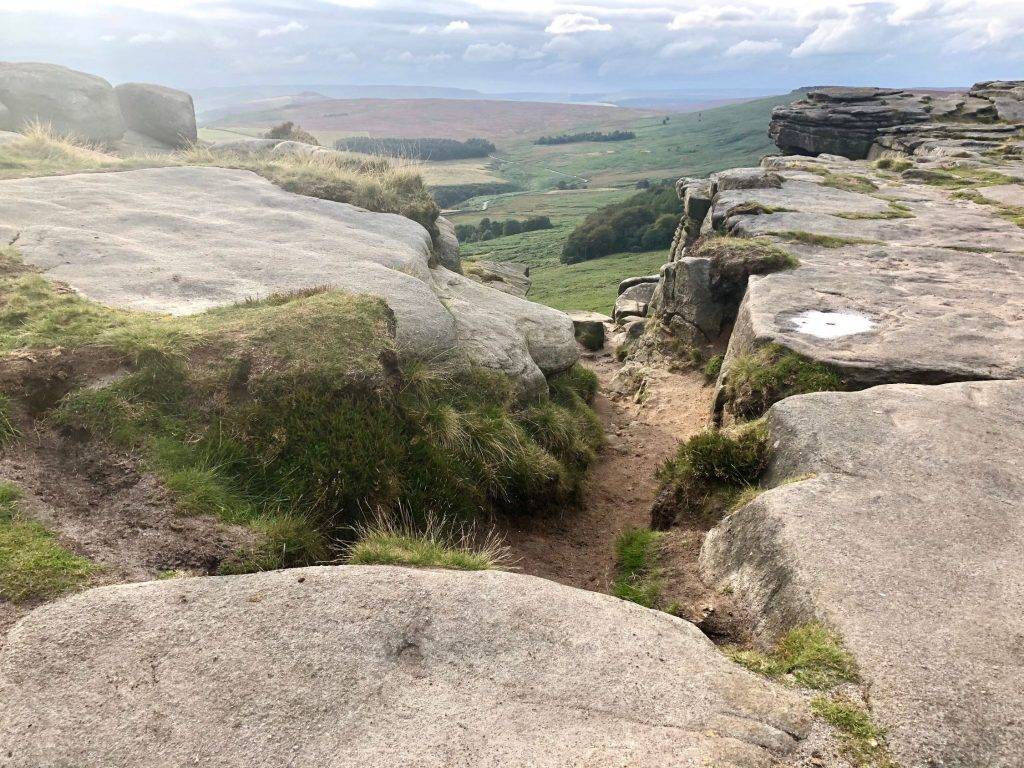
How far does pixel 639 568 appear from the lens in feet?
23.9

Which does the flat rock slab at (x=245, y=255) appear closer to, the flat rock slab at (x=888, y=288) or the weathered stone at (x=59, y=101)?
the flat rock slab at (x=888, y=288)

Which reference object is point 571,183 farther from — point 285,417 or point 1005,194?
point 285,417

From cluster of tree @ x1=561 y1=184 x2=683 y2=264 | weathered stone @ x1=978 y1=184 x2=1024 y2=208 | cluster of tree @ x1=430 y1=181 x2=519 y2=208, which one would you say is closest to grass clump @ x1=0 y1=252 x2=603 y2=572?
weathered stone @ x1=978 y1=184 x2=1024 y2=208

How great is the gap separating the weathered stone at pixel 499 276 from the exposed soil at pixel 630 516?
7.34 m

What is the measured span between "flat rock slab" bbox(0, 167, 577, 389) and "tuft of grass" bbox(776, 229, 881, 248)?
5230mm

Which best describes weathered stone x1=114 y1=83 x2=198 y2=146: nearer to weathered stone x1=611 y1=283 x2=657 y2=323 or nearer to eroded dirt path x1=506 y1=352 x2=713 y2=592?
weathered stone x1=611 y1=283 x2=657 y2=323

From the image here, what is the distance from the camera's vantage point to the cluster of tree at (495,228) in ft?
313

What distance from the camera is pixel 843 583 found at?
5074mm

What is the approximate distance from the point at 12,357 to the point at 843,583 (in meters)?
8.53

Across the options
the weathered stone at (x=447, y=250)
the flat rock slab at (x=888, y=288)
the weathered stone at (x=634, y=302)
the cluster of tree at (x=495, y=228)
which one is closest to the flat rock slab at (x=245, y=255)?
the weathered stone at (x=447, y=250)

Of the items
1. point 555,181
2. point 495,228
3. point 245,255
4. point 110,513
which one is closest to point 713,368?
point 245,255

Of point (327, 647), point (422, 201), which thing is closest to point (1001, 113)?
point (422, 201)

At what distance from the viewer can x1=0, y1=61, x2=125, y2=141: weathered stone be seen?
110 ft

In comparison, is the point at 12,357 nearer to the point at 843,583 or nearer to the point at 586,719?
the point at 586,719
